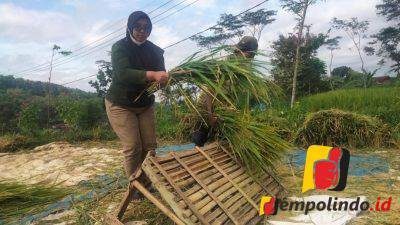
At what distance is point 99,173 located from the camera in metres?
4.91

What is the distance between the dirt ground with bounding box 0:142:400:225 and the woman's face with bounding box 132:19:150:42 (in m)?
1.32

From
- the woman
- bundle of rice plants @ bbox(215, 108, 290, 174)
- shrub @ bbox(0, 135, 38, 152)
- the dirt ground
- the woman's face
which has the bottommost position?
the dirt ground

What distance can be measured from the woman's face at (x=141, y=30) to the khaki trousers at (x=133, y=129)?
0.57 metres

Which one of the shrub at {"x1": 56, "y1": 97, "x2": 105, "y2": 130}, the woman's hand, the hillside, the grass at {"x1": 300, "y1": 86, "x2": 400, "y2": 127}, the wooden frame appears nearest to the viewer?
the wooden frame

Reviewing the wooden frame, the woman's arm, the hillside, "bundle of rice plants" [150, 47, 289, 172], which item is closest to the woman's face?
the woman's arm

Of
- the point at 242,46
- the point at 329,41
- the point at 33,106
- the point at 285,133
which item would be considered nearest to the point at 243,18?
the point at 329,41

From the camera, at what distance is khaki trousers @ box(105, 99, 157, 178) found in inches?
132

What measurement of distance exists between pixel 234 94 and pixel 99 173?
93.8 inches

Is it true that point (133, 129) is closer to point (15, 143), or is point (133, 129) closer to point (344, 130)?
point (344, 130)

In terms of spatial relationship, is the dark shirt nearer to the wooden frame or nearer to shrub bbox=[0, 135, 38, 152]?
the wooden frame

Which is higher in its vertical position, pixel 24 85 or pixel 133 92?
pixel 24 85

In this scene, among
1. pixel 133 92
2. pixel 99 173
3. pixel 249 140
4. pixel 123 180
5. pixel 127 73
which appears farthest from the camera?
pixel 99 173

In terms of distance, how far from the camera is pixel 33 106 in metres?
10.9

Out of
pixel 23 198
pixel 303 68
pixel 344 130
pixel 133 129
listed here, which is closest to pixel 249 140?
pixel 133 129
